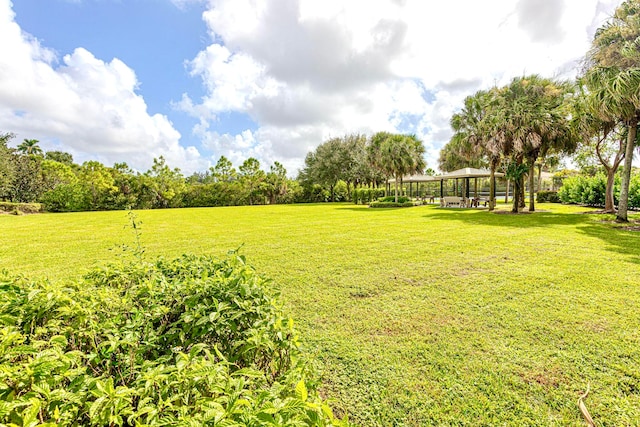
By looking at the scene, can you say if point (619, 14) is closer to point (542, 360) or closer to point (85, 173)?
point (542, 360)

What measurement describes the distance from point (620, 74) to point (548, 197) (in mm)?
18512

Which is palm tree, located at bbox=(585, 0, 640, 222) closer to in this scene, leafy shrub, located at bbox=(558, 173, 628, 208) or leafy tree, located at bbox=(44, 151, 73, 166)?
leafy shrub, located at bbox=(558, 173, 628, 208)

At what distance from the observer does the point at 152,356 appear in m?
1.56

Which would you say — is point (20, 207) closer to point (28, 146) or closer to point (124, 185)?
point (124, 185)

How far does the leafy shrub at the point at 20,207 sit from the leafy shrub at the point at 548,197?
130 ft

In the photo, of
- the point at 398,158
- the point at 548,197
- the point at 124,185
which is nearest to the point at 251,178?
the point at 124,185

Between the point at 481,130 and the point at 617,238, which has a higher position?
the point at 481,130

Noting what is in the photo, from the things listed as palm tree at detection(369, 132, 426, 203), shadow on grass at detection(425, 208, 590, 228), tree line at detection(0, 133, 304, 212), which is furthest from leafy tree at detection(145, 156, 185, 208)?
shadow on grass at detection(425, 208, 590, 228)

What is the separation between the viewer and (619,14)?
10.9 meters

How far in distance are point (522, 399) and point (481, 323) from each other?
1.16 metres

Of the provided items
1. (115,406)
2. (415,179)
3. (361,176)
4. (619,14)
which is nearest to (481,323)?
(115,406)

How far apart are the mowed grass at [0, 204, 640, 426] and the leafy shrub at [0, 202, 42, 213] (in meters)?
18.1

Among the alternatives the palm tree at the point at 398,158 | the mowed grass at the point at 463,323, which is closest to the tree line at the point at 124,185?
the palm tree at the point at 398,158

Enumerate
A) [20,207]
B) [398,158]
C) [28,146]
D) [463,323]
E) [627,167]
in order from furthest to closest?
1. [28,146]
2. [398,158]
3. [20,207]
4. [627,167]
5. [463,323]
